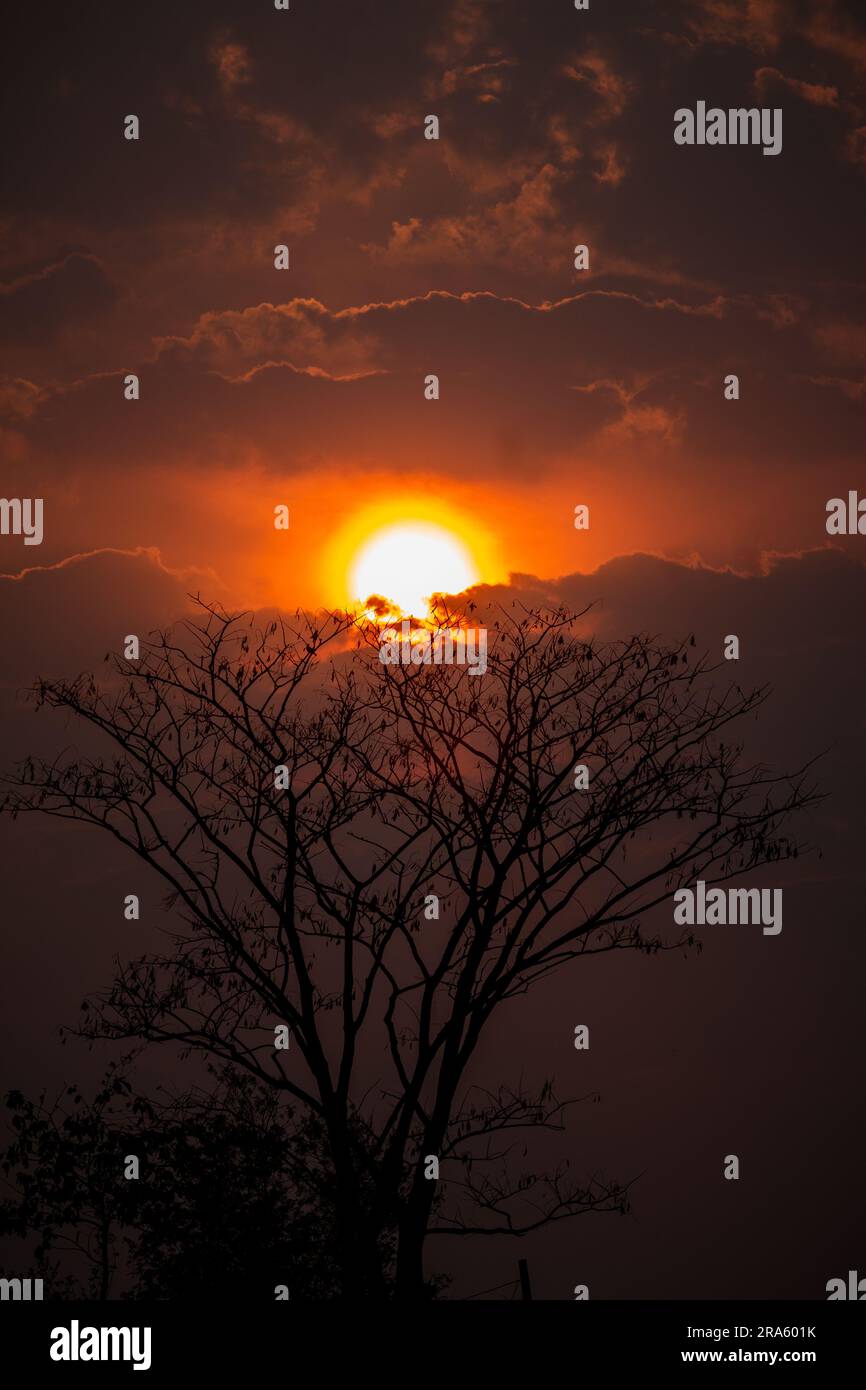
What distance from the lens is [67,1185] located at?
18.5 m

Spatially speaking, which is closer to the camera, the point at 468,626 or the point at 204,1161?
the point at 468,626

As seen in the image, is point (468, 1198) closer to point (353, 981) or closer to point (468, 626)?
point (353, 981)

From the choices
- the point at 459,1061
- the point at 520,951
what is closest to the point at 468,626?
the point at 520,951

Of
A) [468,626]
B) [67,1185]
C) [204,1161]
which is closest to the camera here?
[468,626]

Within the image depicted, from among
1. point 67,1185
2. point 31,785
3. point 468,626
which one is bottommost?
point 67,1185

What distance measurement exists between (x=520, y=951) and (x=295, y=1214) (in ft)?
25.4
